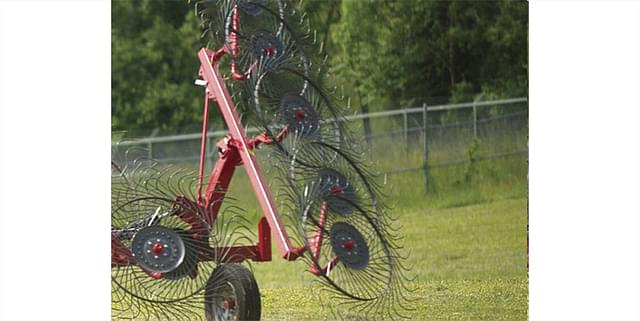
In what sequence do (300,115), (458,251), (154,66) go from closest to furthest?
(300,115) < (458,251) < (154,66)

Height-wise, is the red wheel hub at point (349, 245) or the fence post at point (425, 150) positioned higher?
the fence post at point (425, 150)

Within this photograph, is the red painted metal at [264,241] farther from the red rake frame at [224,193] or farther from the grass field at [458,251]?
the grass field at [458,251]

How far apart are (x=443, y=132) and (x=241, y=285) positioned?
4759mm

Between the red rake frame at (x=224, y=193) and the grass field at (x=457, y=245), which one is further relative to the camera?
the grass field at (x=457, y=245)

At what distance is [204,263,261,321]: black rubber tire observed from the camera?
13.4ft

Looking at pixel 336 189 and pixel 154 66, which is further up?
pixel 154 66

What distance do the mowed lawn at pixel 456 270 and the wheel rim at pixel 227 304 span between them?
2.39 feet

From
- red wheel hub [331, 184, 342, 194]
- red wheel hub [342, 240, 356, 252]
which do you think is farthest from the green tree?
red wheel hub [342, 240, 356, 252]

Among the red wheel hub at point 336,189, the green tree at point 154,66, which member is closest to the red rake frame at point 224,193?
the red wheel hub at point 336,189

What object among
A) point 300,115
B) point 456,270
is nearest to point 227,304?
point 300,115

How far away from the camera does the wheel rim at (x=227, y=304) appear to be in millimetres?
4129

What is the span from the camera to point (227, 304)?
4.14 metres

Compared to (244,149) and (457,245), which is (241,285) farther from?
(457,245)
